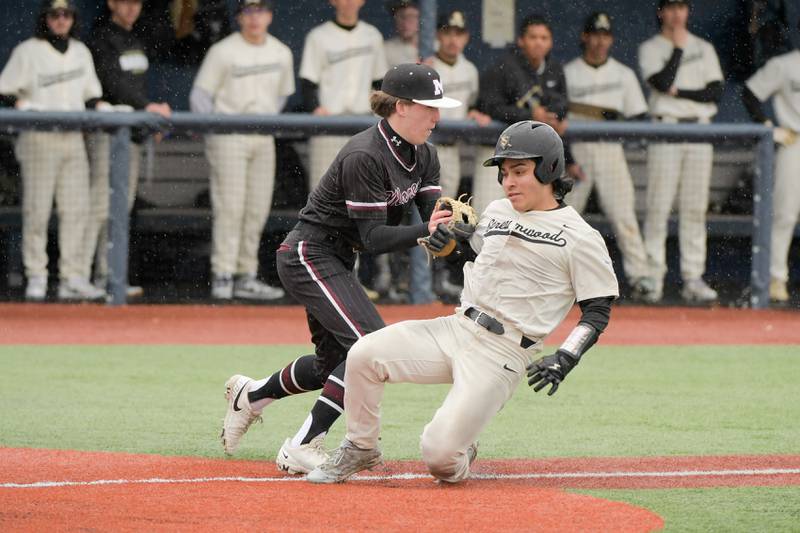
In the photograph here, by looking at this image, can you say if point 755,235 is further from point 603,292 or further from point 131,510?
point 131,510

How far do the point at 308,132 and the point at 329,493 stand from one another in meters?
6.53

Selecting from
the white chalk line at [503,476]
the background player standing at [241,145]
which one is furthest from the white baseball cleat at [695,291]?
the white chalk line at [503,476]

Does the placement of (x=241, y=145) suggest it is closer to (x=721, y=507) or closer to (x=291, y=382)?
(x=291, y=382)

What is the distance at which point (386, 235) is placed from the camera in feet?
16.8

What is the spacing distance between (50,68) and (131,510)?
708cm

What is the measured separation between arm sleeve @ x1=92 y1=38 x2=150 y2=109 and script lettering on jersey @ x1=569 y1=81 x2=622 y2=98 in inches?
136

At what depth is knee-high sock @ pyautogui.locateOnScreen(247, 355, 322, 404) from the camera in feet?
17.7

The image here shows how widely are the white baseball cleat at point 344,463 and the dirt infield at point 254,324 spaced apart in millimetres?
4684

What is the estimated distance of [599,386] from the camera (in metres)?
7.78

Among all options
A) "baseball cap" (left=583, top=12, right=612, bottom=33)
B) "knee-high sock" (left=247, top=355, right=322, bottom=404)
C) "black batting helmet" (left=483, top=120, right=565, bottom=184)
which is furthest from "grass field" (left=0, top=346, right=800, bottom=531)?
"baseball cap" (left=583, top=12, right=612, bottom=33)

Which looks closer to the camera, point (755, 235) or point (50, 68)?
point (50, 68)

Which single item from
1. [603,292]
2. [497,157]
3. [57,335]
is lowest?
[57,335]

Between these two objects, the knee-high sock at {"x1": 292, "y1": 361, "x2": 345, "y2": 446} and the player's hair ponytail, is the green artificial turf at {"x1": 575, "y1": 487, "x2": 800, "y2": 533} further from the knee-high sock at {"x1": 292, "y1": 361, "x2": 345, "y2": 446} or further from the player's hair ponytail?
the player's hair ponytail

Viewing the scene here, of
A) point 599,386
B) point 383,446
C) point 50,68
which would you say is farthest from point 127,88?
point 383,446
